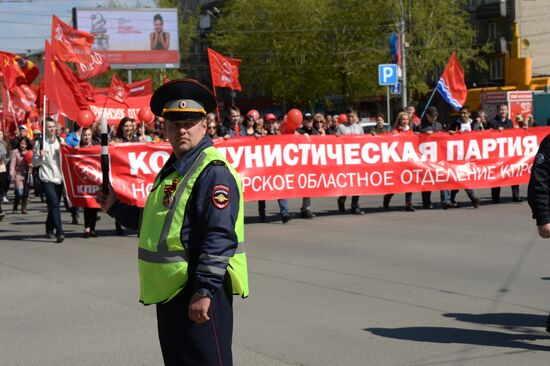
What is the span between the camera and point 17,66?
973 inches

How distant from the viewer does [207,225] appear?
4.20 m

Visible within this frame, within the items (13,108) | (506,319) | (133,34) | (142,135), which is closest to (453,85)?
(142,135)

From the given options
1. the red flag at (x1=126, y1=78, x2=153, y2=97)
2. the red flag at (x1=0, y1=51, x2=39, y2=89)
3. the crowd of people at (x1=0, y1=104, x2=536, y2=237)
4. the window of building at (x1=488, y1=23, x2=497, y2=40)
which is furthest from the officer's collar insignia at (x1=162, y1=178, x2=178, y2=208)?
the window of building at (x1=488, y1=23, x2=497, y2=40)

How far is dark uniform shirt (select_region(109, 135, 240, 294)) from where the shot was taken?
4.14 meters

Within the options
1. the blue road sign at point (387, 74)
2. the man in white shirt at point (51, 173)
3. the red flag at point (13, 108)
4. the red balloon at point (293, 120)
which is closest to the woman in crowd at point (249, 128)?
the red balloon at point (293, 120)

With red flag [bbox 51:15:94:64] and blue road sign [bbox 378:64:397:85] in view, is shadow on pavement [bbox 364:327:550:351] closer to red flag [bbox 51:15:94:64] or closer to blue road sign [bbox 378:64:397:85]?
red flag [bbox 51:15:94:64]

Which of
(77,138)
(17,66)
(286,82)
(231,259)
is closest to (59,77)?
(77,138)

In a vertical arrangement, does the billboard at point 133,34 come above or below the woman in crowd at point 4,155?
above

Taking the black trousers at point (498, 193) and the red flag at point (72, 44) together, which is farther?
the red flag at point (72, 44)

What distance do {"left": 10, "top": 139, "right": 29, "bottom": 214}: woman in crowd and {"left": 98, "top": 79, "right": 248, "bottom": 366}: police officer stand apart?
1709cm

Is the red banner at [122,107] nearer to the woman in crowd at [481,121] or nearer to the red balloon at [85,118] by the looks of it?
the red balloon at [85,118]

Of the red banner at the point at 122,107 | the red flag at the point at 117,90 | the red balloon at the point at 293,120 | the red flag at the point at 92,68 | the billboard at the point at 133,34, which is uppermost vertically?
the billboard at the point at 133,34

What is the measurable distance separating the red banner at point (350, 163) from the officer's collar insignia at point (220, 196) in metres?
11.2

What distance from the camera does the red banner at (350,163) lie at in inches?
614
